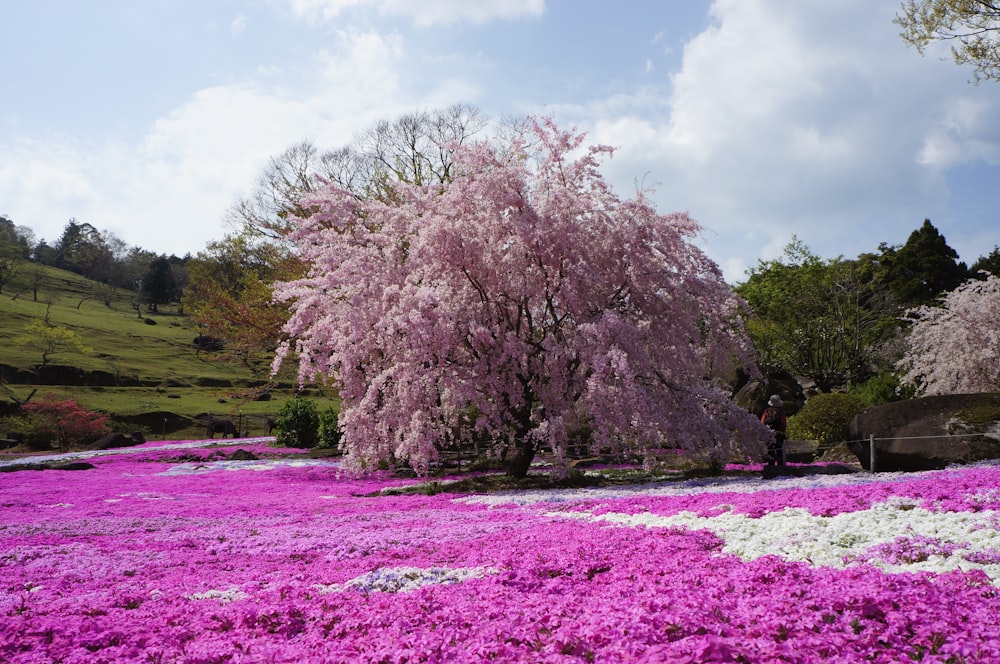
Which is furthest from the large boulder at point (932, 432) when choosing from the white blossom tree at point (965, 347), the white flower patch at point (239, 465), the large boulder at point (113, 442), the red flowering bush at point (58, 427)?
the red flowering bush at point (58, 427)

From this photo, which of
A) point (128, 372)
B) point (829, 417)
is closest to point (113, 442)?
point (829, 417)

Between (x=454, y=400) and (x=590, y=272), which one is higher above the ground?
(x=590, y=272)

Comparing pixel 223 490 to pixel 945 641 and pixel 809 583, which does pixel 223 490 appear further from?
pixel 945 641

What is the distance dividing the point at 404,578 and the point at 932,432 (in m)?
13.3

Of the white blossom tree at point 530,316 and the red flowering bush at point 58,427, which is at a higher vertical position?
the white blossom tree at point 530,316

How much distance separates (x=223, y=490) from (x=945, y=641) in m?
18.5

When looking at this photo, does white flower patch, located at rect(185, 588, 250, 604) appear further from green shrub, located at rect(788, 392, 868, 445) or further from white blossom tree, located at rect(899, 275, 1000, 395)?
white blossom tree, located at rect(899, 275, 1000, 395)

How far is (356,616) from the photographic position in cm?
610

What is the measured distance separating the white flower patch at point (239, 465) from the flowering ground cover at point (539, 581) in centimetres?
1154

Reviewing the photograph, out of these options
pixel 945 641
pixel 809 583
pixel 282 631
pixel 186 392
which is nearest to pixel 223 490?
pixel 282 631

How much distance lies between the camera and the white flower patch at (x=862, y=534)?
686 cm

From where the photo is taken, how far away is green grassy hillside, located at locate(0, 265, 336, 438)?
51625 mm

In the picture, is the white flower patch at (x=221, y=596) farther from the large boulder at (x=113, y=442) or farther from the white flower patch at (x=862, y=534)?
the large boulder at (x=113, y=442)

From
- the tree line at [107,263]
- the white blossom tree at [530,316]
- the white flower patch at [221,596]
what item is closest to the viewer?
the white flower patch at [221,596]
